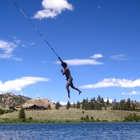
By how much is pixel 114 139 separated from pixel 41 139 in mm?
13414

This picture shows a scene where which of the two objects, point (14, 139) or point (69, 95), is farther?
point (14, 139)

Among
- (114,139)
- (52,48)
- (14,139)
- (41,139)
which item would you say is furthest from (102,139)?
(52,48)

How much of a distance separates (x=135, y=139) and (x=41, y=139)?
17.0 meters

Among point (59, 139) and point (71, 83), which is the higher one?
point (71, 83)

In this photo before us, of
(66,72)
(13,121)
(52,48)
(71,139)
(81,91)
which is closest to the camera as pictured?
(52,48)

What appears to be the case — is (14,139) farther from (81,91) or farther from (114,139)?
(81,91)

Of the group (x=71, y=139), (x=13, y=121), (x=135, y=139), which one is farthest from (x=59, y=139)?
(x=13, y=121)

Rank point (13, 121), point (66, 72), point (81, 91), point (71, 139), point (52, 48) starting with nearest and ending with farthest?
point (52, 48) < point (66, 72) < point (81, 91) < point (71, 139) < point (13, 121)

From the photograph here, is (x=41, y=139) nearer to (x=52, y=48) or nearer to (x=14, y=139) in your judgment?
(x=14, y=139)

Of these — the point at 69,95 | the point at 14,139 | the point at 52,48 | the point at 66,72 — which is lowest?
the point at 14,139

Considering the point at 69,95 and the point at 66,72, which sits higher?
the point at 66,72

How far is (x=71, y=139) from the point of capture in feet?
174

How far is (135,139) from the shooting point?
176 feet

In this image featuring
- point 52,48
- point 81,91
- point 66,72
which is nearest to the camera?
point 52,48
